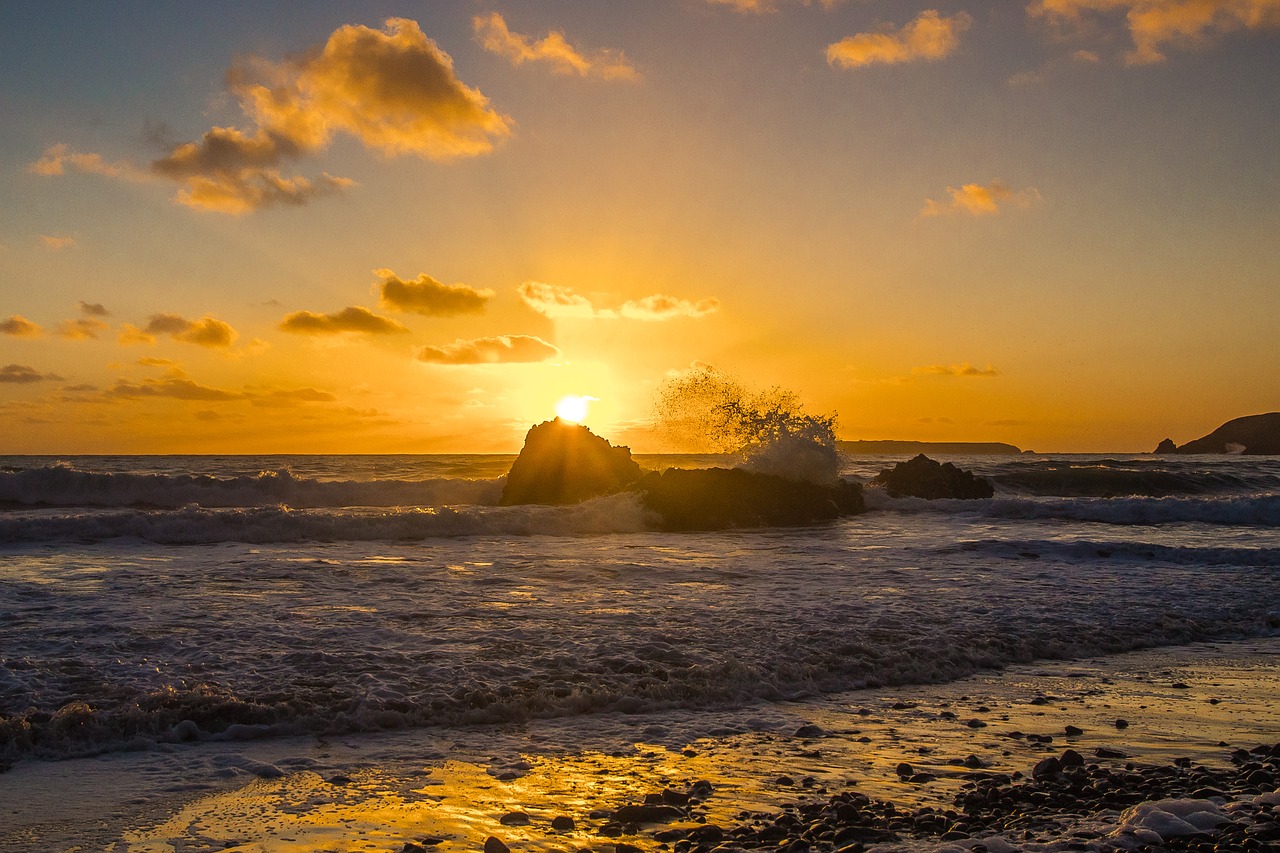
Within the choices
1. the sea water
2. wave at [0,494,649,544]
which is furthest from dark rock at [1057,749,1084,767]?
wave at [0,494,649,544]

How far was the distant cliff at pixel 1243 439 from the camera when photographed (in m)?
121

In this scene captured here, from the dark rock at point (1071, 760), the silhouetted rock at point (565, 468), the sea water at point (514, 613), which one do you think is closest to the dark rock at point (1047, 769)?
the dark rock at point (1071, 760)

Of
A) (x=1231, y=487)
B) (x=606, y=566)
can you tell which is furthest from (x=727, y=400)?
(x=1231, y=487)

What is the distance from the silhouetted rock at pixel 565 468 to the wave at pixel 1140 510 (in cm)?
927

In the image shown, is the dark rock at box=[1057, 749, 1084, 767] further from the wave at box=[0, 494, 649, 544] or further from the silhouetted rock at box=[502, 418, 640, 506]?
the silhouetted rock at box=[502, 418, 640, 506]

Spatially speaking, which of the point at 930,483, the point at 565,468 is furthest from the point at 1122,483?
the point at 565,468

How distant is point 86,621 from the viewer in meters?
8.20

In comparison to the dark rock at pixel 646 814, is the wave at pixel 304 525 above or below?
above

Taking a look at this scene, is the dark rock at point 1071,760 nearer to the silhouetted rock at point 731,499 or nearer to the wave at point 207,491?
the silhouetted rock at point 731,499

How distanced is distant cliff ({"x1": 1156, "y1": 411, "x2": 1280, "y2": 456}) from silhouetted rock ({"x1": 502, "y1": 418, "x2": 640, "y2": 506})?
130 meters

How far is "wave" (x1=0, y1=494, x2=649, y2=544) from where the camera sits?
1581 cm

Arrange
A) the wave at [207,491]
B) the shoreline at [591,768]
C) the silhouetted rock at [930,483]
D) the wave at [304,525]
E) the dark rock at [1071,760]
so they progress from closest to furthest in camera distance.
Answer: the shoreline at [591,768], the dark rock at [1071,760], the wave at [304,525], the silhouetted rock at [930,483], the wave at [207,491]

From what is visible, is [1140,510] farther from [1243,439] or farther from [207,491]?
[1243,439]

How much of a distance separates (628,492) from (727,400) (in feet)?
29.1
